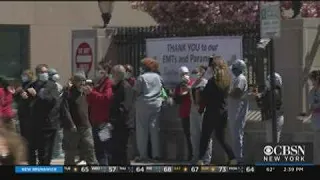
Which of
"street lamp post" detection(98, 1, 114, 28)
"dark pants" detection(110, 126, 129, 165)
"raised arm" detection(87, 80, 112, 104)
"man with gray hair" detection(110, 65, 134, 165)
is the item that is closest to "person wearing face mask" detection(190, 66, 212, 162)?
"man with gray hair" detection(110, 65, 134, 165)

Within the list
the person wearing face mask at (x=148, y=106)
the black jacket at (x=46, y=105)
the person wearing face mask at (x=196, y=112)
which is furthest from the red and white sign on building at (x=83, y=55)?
the black jacket at (x=46, y=105)

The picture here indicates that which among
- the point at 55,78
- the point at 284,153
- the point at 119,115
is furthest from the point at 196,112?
the point at 284,153

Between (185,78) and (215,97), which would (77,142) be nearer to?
(215,97)

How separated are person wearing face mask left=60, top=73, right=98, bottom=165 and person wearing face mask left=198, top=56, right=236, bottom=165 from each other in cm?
169

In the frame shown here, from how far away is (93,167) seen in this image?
6.46 metres

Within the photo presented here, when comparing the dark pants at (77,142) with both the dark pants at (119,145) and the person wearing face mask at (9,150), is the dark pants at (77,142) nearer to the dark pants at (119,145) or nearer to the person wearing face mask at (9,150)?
the dark pants at (119,145)

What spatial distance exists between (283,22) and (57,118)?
12.2 feet

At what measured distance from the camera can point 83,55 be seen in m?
12.7

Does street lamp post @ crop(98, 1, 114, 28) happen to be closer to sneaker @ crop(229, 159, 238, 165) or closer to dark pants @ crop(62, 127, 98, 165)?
dark pants @ crop(62, 127, 98, 165)

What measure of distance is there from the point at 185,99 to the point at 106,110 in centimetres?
180

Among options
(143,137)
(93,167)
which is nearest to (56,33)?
(143,137)

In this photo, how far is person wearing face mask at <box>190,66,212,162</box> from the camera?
10.5 metres

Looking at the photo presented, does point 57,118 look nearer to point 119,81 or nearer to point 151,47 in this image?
point 119,81

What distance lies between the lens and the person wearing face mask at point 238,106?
10062 millimetres
